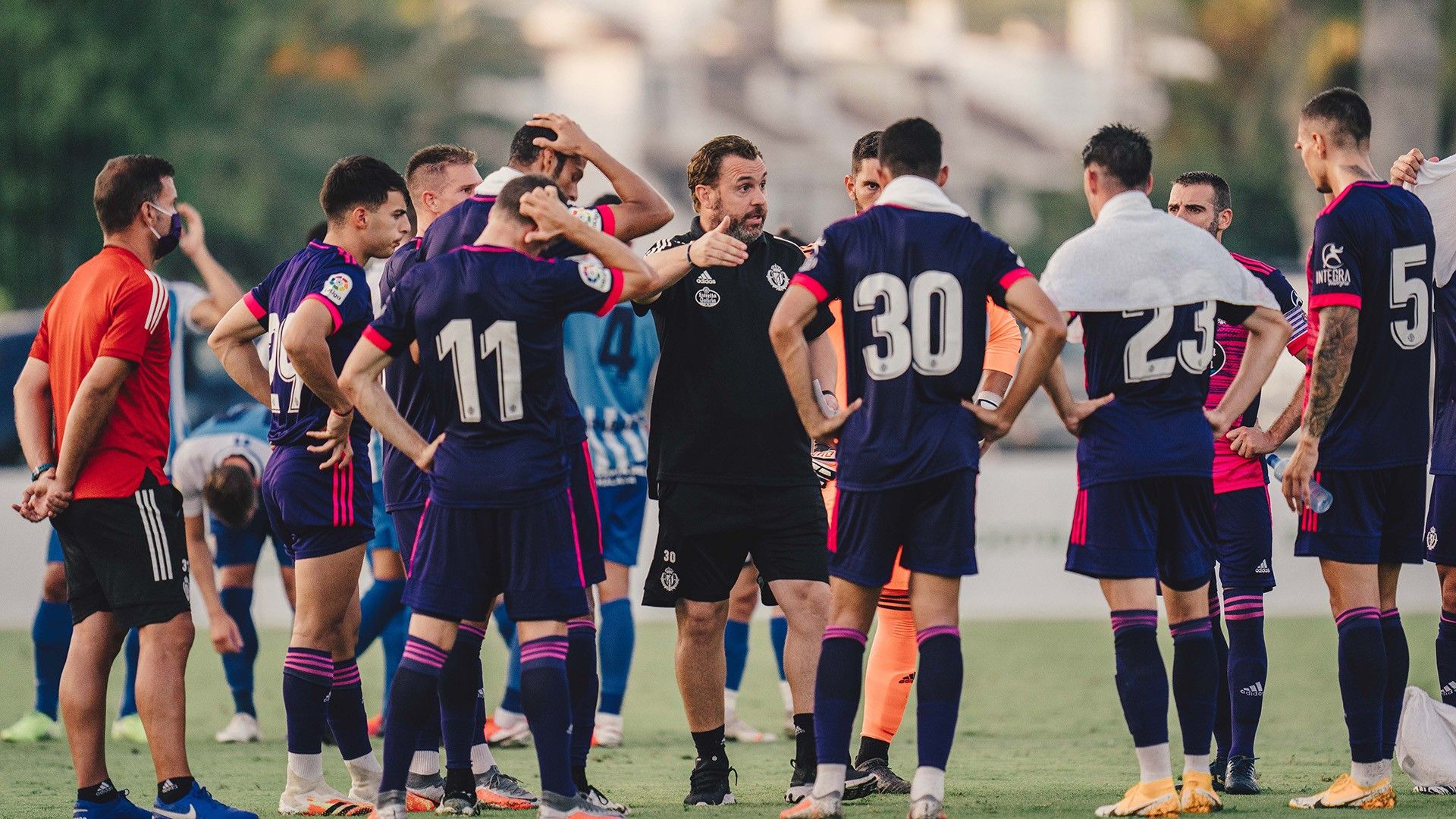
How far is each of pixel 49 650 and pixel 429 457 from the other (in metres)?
4.19

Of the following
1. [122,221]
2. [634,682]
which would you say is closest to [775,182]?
[634,682]

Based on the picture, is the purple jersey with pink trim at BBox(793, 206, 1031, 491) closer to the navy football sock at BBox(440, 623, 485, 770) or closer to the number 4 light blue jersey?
the navy football sock at BBox(440, 623, 485, 770)

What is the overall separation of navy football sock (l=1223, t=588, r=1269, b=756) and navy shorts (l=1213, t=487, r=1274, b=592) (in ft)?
0.17

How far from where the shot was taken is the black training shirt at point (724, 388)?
21.8ft

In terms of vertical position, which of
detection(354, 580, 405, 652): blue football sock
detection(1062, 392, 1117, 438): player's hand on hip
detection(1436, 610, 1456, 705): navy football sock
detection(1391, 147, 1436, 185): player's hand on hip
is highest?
detection(1391, 147, 1436, 185): player's hand on hip

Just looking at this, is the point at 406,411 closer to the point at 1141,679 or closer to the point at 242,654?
the point at 1141,679

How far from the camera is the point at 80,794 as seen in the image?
6.11 m

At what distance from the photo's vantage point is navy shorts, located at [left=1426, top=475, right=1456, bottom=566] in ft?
22.0

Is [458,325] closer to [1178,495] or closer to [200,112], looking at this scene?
[1178,495]

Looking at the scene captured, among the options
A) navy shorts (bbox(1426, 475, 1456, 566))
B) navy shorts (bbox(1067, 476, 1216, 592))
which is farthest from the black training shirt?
navy shorts (bbox(1426, 475, 1456, 566))

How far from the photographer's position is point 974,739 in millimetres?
8781

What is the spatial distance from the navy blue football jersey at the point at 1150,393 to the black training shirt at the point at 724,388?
1.16 metres

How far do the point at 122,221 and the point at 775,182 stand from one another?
6654 cm

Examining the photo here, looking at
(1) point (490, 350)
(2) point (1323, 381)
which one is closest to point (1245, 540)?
(2) point (1323, 381)
